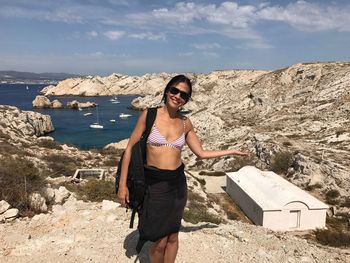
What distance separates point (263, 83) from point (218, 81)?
4384cm

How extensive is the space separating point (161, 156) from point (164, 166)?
0.16 meters

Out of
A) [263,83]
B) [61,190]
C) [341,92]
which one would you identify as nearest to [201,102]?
[263,83]

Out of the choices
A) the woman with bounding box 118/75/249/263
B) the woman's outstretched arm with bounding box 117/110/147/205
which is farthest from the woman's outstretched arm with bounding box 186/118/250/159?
the woman's outstretched arm with bounding box 117/110/147/205

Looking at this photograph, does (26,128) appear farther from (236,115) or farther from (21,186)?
(21,186)

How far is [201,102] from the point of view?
107m

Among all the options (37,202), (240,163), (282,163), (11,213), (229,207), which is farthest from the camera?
(240,163)

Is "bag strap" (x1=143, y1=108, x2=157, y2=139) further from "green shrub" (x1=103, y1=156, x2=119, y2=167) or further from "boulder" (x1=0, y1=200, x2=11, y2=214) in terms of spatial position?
"green shrub" (x1=103, y1=156, x2=119, y2=167)

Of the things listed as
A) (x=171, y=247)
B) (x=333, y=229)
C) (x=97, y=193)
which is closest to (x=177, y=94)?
(x=171, y=247)

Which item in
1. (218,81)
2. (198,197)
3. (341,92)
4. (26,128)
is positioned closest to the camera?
(198,197)

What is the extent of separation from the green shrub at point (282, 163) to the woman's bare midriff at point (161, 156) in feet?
99.7

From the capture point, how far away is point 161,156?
491 centimetres

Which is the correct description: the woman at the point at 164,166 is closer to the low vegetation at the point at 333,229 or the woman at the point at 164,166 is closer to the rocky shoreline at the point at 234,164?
the rocky shoreline at the point at 234,164

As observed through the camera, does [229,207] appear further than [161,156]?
Yes

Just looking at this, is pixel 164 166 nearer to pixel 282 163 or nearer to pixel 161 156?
pixel 161 156
